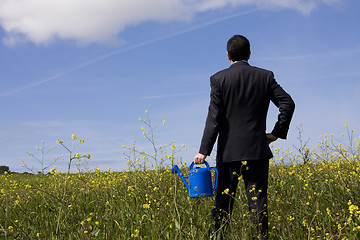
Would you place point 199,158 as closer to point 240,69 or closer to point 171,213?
point 171,213

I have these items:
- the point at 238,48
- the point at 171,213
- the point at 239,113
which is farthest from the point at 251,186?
the point at 238,48

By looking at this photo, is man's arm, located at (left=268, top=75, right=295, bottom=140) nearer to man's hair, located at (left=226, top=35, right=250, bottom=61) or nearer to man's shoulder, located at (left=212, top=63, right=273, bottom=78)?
man's shoulder, located at (left=212, top=63, right=273, bottom=78)

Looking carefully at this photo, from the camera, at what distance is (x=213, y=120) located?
3.40 m

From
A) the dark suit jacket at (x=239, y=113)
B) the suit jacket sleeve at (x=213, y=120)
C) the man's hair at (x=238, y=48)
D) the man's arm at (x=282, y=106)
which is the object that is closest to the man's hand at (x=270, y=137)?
the man's arm at (x=282, y=106)

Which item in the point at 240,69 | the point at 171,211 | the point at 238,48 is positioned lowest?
the point at 171,211

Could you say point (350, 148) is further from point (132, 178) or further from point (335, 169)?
point (132, 178)

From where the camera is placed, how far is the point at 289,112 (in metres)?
3.55

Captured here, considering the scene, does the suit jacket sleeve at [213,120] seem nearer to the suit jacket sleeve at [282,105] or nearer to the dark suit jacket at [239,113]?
the dark suit jacket at [239,113]

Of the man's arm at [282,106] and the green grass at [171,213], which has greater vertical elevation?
the man's arm at [282,106]

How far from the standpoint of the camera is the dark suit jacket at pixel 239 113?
3.39 metres

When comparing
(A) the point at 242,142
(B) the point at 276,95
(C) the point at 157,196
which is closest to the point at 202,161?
(A) the point at 242,142

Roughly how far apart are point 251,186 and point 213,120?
2.44 ft

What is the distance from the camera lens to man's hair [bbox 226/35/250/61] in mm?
3553

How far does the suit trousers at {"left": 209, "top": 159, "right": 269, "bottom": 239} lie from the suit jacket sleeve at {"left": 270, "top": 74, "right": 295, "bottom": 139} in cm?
39
